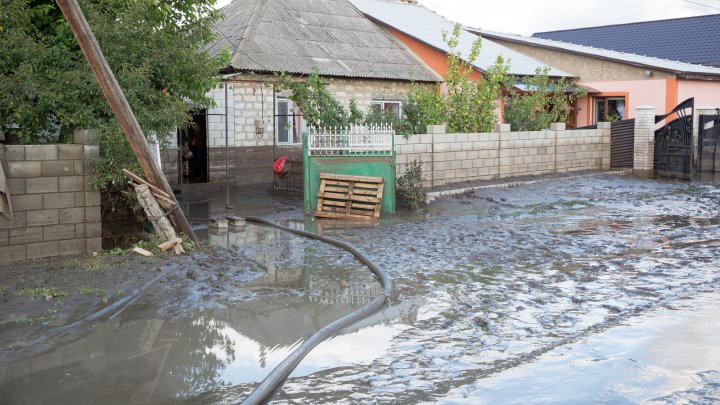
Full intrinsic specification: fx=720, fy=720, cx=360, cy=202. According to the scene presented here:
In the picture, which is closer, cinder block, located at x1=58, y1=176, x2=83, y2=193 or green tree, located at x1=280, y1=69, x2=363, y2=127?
cinder block, located at x1=58, y1=176, x2=83, y2=193

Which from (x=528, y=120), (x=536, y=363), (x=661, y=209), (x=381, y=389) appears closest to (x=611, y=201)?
(x=661, y=209)

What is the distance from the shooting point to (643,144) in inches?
842

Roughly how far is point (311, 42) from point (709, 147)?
12.3m

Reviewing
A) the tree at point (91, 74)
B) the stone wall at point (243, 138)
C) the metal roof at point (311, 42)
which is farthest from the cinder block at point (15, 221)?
the metal roof at point (311, 42)

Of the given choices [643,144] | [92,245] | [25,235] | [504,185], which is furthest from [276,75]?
[643,144]

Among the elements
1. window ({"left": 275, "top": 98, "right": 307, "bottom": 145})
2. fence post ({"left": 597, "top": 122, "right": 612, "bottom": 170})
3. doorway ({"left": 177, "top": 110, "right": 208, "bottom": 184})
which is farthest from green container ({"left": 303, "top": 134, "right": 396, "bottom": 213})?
fence post ({"left": 597, "top": 122, "right": 612, "bottom": 170})

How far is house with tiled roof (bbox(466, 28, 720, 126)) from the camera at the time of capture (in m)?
24.9

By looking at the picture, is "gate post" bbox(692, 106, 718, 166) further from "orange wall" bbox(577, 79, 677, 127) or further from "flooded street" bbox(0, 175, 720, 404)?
"flooded street" bbox(0, 175, 720, 404)

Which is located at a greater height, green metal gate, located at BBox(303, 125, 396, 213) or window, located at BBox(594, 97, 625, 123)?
window, located at BBox(594, 97, 625, 123)

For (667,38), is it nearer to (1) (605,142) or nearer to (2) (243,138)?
(1) (605,142)

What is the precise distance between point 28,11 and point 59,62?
3.66 feet

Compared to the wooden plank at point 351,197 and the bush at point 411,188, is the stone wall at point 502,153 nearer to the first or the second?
the bush at point 411,188

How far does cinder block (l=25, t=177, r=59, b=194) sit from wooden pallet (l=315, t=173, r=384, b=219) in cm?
520

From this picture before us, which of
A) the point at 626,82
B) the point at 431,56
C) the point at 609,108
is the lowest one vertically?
the point at 609,108
